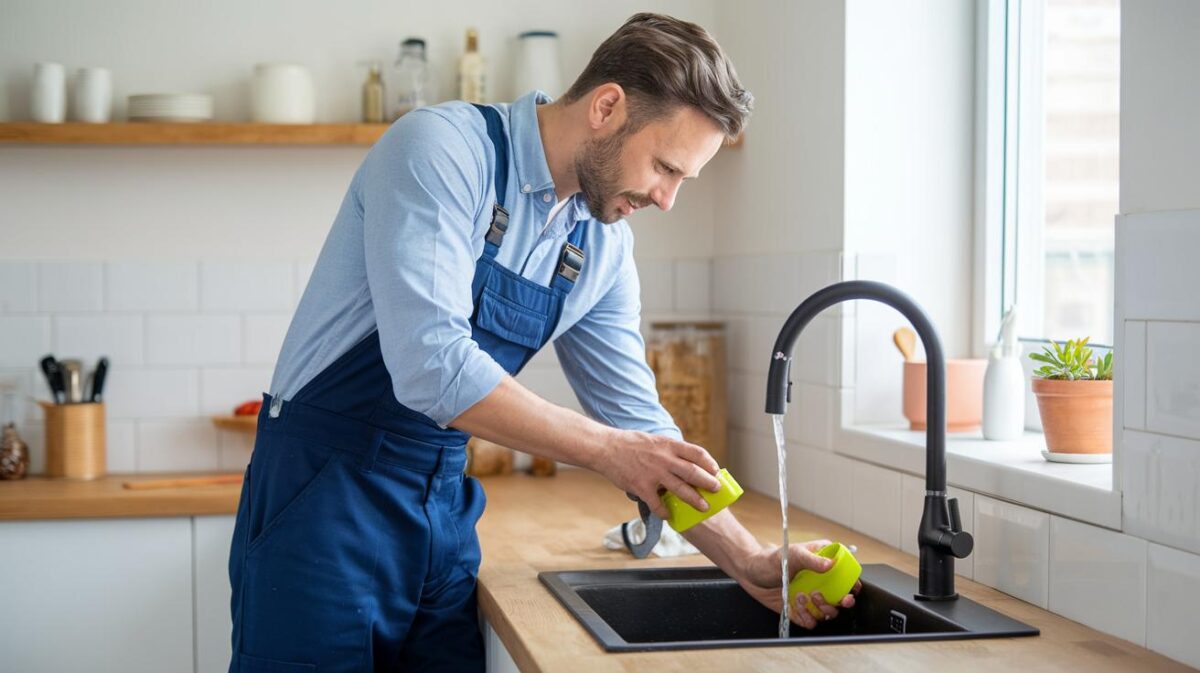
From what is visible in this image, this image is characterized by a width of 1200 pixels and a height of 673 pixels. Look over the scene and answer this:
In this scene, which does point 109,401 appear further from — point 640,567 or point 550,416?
point 550,416

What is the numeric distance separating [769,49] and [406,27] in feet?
2.91

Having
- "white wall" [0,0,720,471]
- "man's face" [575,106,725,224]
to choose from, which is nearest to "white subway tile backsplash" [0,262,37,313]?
"white wall" [0,0,720,471]

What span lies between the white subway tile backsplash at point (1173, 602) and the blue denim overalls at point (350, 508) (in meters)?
0.88

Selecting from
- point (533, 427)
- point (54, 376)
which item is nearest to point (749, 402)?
point (533, 427)

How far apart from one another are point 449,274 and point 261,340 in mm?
1610

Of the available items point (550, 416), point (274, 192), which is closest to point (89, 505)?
point (274, 192)

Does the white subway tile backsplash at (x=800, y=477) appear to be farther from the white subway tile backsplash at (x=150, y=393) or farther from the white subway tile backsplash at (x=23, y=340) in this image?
the white subway tile backsplash at (x=23, y=340)

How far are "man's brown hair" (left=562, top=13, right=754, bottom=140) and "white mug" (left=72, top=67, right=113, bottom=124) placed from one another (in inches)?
61.8

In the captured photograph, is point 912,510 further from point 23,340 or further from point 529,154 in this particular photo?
point 23,340

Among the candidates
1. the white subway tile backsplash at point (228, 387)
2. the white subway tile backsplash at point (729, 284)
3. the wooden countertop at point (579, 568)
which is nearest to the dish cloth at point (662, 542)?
the wooden countertop at point (579, 568)

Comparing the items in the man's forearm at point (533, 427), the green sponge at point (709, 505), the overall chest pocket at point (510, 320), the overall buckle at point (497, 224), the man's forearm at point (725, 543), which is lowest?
the man's forearm at point (725, 543)

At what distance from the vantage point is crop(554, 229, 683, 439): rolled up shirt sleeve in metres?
2.03

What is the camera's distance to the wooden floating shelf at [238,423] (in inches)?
114

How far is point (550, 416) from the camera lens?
157cm
